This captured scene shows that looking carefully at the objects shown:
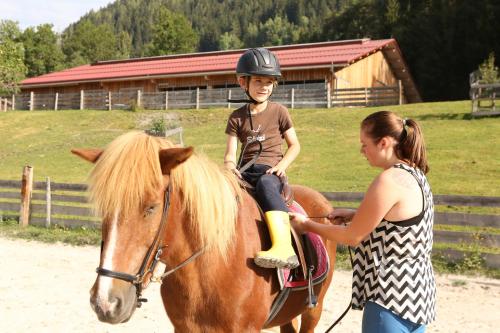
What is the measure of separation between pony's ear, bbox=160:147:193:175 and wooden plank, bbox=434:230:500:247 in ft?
21.6

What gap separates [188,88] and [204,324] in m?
31.2

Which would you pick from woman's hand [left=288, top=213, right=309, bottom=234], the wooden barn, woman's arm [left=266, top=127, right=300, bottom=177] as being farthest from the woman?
the wooden barn

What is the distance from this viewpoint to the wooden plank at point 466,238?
7477mm

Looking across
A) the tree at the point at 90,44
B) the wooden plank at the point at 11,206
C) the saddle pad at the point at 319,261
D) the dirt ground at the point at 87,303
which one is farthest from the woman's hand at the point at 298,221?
the tree at the point at 90,44

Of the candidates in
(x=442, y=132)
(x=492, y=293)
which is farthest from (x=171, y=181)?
(x=442, y=132)

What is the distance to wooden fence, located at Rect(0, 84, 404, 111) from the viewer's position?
85.3 ft

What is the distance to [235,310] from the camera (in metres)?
2.60

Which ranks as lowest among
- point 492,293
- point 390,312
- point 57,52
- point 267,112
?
point 492,293

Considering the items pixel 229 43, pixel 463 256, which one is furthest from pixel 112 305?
pixel 229 43

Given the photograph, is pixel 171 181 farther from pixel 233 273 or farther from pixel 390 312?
pixel 390 312

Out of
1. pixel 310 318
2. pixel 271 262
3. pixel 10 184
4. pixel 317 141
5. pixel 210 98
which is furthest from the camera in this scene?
pixel 210 98

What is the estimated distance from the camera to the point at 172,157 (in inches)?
90.7

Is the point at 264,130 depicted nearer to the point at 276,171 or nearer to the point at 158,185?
the point at 276,171

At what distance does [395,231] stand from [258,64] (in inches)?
61.4
